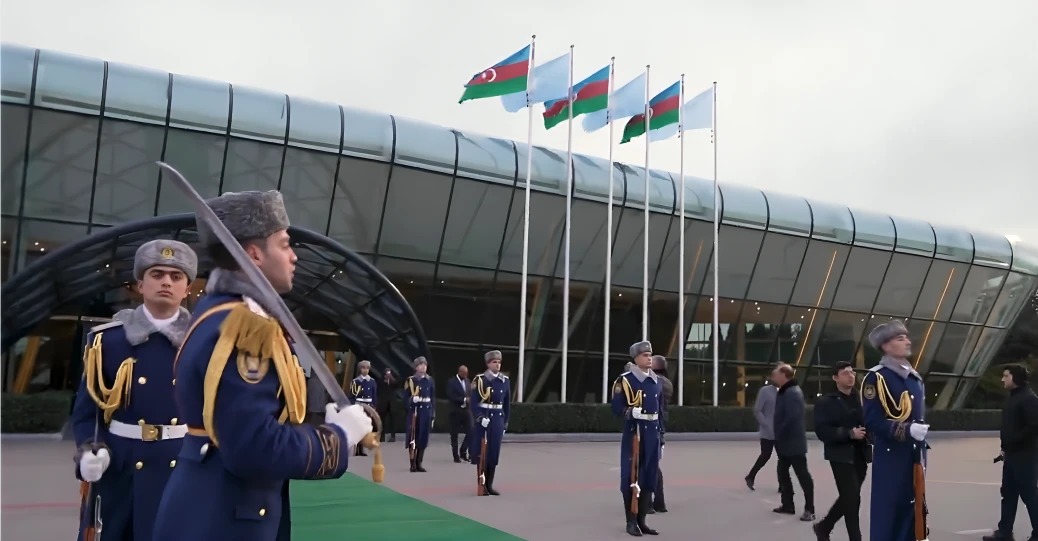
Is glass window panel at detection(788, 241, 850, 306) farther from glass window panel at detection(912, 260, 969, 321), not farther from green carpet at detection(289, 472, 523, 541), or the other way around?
green carpet at detection(289, 472, 523, 541)

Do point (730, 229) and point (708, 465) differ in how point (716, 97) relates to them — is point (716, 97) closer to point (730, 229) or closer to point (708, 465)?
point (730, 229)

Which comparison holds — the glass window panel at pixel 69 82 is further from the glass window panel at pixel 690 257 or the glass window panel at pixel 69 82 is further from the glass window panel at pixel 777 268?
the glass window panel at pixel 777 268

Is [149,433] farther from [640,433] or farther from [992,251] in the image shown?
[992,251]

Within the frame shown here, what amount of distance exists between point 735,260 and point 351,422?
993 inches

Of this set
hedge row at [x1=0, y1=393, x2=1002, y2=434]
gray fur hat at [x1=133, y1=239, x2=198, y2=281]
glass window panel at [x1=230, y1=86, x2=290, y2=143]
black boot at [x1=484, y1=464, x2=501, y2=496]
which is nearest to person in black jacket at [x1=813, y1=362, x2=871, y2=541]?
black boot at [x1=484, y1=464, x2=501, y2=496]

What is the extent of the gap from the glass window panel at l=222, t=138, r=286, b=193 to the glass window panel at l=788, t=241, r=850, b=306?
18.3 metres

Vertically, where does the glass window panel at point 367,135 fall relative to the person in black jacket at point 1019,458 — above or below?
above

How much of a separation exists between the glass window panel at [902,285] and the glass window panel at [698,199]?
857 cm

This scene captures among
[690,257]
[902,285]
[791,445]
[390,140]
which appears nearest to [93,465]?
[791,445]

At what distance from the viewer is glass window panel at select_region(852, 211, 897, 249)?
28.4 m

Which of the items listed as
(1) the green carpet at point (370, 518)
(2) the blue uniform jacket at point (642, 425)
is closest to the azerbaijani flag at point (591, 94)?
(1) the green carpet at point (370, 518)

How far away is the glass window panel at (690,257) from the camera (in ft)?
82.9

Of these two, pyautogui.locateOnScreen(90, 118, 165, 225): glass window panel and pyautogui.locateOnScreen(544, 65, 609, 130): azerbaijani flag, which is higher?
pyautogui.locateOnScreen(544, 65, 609, 130): azerbaijani flag

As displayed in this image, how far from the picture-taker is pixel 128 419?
3.97 m
